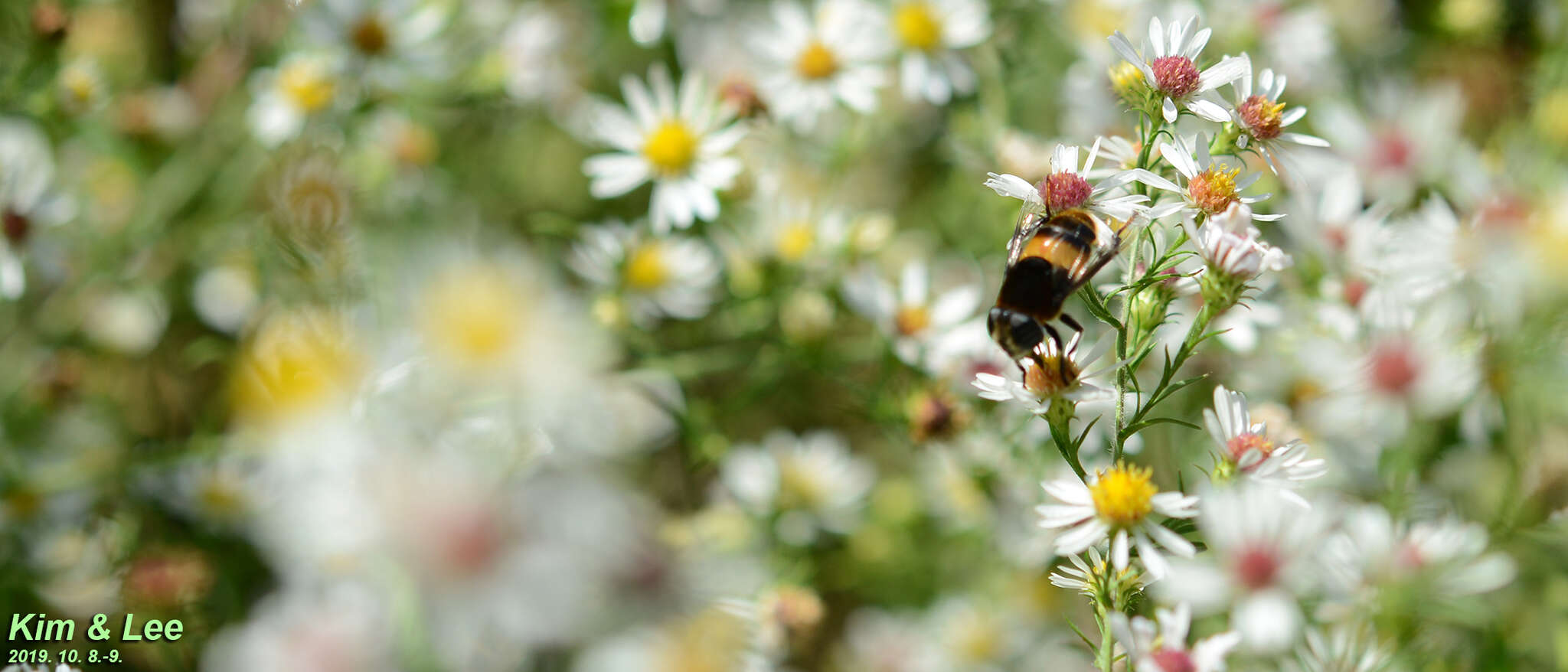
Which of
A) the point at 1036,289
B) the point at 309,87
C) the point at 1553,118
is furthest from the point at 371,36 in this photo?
the point at 1553,118

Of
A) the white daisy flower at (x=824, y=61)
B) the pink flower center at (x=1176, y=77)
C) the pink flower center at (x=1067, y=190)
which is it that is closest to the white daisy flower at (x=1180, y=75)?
the pink flower center at (x=1176, y=77)

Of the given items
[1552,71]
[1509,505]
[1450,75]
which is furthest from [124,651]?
[1450,75]

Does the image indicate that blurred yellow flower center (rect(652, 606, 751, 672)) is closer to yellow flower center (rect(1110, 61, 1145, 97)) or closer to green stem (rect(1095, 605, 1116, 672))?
green stem (rect(1095, 605, 1116, 672))

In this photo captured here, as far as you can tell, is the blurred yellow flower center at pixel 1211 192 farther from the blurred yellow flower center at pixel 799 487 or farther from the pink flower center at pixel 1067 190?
the blurred yellow flower center at pixel 799 487

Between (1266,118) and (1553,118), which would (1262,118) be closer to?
(1266,118)

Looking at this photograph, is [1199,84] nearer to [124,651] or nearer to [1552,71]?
[1552,71]

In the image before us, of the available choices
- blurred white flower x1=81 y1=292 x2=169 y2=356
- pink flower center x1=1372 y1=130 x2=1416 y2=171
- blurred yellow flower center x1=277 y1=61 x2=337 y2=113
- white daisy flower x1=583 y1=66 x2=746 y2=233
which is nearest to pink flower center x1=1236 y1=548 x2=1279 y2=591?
white daisy flower x1=583 y1=66 x2=746 y2=233
